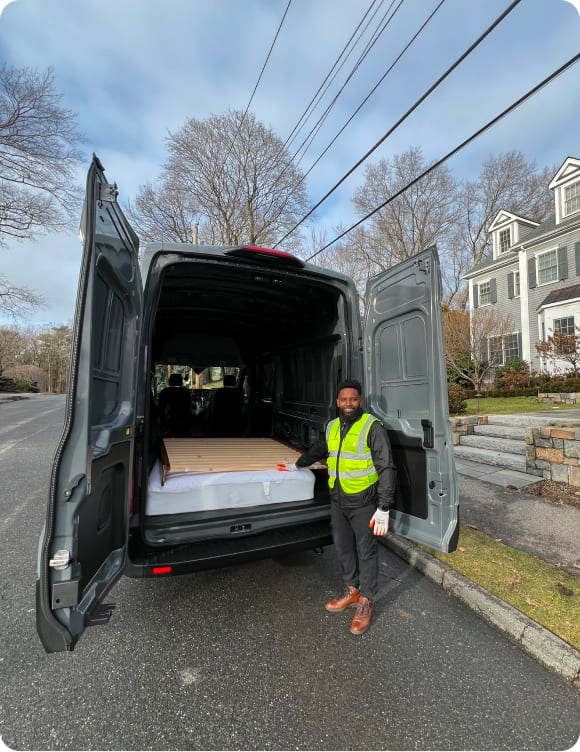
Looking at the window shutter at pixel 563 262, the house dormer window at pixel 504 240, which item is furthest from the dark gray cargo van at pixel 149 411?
the house dormer window at pixel 504 240

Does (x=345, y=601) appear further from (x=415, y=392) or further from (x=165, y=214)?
(x=165, y=214)

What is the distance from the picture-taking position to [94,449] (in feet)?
6.08

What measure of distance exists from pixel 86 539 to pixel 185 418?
4.37 metres

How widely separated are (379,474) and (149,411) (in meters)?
1.68

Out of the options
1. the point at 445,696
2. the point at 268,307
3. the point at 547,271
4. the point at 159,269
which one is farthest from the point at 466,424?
the point at 547,271

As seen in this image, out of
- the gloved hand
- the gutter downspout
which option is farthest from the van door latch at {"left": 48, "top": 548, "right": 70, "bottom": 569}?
the gutter downspout

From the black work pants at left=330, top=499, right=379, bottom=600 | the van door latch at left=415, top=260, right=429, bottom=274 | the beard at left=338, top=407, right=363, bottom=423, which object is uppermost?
the van door latch at left=415, top=260, right=429, bottom=274

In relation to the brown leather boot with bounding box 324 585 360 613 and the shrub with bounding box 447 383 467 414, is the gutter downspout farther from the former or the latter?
the brown leather boot with bounding box 324 585 360 613

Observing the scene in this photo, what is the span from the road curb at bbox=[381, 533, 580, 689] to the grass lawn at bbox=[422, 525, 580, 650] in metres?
0.06

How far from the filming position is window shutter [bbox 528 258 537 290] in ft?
59.9

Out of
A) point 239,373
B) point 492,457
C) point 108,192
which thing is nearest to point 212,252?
point 108,192

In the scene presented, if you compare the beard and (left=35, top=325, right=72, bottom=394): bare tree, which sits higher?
(left=35, top=325, right=72, bottom=394): bare tree

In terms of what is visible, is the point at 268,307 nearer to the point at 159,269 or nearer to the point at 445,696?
the point at 159,269

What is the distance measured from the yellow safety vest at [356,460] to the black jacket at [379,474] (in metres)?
0.03
